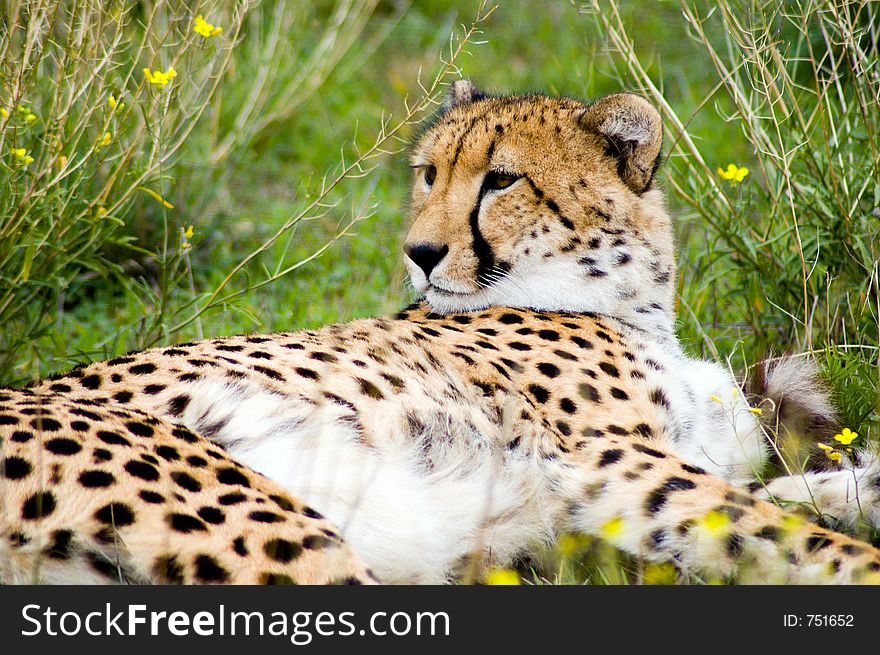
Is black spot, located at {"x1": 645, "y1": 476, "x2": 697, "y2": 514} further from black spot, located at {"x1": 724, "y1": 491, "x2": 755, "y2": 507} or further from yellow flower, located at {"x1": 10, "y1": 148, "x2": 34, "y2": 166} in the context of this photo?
yellow flower, located at {"x1": 10, "y1": 148, "x2": 34, "y2": 166}

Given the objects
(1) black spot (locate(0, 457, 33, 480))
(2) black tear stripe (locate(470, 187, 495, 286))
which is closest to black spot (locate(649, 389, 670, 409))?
(2) black tear stripe (locate(470, 187, 495, 286))

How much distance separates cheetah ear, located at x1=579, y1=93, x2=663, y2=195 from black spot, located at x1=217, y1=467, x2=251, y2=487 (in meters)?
1.71

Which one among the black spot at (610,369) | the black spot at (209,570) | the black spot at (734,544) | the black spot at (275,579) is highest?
the black spot at (610,369)

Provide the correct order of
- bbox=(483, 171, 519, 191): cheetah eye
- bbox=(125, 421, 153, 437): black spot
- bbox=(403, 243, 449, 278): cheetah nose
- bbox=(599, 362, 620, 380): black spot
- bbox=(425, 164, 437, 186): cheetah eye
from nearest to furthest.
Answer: bbox=(125, 421, 153, 437): black spot → bbox=(599, 362, 620, 380): black spot → bbox=(403, 243, 449, 278): cheetah nose → bbox=(483, 171, 519, 191): cheetah eye → bbox=(425, 164, 437, 186): cheetah eye

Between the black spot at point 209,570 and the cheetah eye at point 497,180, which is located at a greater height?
the cheetah eye at point 497,180

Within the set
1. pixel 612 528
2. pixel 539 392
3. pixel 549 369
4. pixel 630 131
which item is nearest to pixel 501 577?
pixel 612 528

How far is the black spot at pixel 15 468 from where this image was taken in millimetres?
2293

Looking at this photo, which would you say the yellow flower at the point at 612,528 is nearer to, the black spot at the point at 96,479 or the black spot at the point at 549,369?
the black spot at the point at 549,369

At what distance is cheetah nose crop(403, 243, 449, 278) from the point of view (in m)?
3.39

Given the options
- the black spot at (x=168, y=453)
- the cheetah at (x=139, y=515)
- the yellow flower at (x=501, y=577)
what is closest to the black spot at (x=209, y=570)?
the cheetah at (x=139, y=515)

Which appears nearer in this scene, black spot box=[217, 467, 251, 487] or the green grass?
black spot box=[217, 467, 251, 487]

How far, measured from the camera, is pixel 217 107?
5395 millimetres

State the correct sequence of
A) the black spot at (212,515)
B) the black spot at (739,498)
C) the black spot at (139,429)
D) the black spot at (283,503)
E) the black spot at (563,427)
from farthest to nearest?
the black spot at (563,427) < the black spot at (739,498) < the black spot at (139,429) < the black spot at (283,503) < the black spot at (212,515)

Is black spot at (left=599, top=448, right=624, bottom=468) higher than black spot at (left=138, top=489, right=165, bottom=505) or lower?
lower
